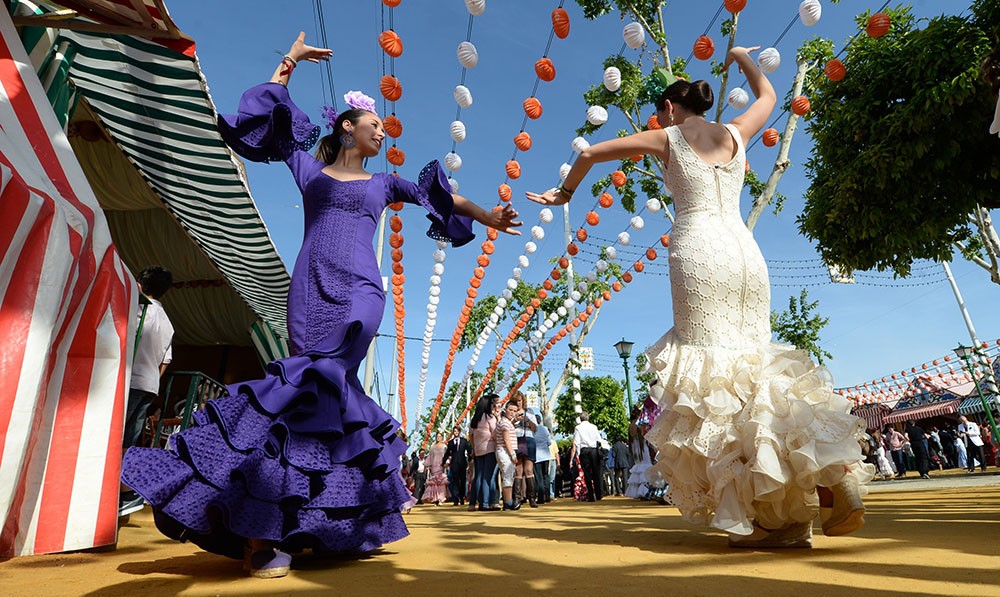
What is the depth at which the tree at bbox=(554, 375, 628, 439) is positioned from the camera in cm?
3480

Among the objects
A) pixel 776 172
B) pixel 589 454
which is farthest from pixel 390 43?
pixel 589 454

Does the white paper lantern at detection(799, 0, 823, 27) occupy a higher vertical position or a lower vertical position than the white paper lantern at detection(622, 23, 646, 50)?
lower

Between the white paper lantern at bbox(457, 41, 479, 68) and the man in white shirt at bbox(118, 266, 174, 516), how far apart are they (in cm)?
435

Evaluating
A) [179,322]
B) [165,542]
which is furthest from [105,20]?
[179,322]

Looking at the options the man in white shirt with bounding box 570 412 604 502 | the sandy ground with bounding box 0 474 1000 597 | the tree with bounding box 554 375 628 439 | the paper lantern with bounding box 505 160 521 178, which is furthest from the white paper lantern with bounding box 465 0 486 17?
the tree with bounding box 554 375 628 439

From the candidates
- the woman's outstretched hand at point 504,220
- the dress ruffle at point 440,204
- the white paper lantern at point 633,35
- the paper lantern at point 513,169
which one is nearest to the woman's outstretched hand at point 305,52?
the dress ruffle at point 440,204

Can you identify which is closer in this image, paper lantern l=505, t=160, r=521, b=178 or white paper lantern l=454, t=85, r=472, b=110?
white paper lantern l=454, t=85, r=472, b=110

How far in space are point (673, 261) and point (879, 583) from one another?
1631 millimetres

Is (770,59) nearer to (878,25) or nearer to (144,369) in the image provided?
(878,25)

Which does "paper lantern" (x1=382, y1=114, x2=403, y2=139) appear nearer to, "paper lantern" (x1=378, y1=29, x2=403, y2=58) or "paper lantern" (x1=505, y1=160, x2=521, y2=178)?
"paper lantern" (x1=378, y1=29, x2=403, y2=58)

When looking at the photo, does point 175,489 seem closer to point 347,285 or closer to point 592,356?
point 347,285

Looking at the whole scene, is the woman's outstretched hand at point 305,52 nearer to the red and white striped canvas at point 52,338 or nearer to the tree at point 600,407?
the red and white striped canvas at point 52,338

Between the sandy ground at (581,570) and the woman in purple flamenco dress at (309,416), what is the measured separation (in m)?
0.18

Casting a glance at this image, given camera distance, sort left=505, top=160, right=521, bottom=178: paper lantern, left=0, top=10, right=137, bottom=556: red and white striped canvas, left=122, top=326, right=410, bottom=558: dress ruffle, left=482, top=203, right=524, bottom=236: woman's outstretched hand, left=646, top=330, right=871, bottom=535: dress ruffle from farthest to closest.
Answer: left=505, top=160, right=521, bottom=178: paper lantern < left=482, top=203, right=524, bottom=236: woman's outstretched hand < left=646, top=330, right=871, bottom=535: dress ruffle < left=0, top=10, right=137, bottom=556: red and white striped canvas < left=122, top=326, right=410, bottom=558: dress ruffle
